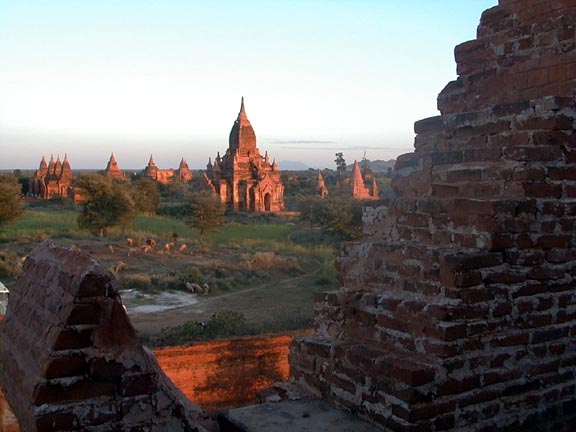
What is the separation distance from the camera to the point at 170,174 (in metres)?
93.6

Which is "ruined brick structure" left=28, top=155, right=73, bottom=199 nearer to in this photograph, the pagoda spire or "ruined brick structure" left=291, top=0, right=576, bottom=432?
the pagoda spire

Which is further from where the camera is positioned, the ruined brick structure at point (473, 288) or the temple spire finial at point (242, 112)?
the temple spire finial at point (242, 112)

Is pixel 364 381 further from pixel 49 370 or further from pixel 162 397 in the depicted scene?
pixel 49 370

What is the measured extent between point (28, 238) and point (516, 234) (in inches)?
1146

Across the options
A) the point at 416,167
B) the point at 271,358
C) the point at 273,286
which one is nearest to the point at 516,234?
the point at 416,167

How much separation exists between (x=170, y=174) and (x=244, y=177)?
47.9 m

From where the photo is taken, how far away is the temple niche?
47.9m

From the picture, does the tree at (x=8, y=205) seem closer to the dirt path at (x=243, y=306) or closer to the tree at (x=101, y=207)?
the tree at (x=101, y=207)

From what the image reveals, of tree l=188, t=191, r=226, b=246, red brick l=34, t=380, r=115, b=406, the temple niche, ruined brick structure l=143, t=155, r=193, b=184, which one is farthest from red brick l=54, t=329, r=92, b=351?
ruined brick structure l=143, t=155, r=193, b=184

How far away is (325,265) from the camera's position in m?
25.0

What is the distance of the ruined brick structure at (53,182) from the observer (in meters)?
56.9

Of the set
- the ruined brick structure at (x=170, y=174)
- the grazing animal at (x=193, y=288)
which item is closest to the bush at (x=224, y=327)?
the grazing animal at (x=193, y=288)

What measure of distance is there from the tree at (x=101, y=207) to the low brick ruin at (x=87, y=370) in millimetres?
29412

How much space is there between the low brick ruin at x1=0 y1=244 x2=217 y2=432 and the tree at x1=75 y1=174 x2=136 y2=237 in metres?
29.4
